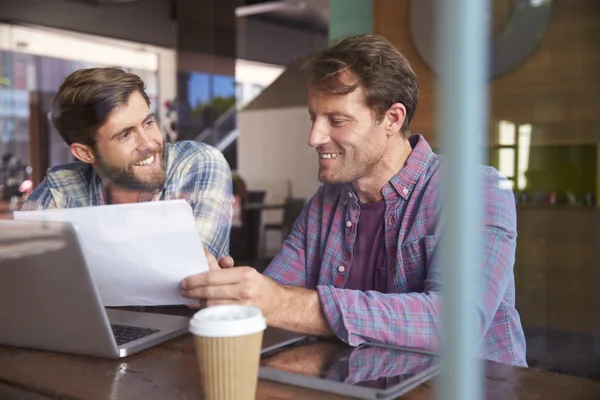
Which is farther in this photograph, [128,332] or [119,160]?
[119,160]

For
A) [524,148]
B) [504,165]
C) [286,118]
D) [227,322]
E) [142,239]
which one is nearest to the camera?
[227,322]

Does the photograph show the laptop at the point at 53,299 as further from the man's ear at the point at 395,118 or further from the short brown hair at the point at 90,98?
the man's ear at the point at 395,118

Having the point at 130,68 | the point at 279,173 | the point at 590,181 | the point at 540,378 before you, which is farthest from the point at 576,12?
the point at 540,378

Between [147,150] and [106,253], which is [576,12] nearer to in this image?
[147,150]

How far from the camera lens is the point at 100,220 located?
974mm

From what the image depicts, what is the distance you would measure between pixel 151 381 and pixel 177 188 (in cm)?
63

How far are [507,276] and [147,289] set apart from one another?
0.62 m

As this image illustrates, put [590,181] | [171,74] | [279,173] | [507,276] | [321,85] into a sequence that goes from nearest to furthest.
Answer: [507,276]
[321,85]
[171,74]
[279,173]
[590,181]

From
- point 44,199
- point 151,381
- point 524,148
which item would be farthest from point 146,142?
point 524,148

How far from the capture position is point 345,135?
1.32m

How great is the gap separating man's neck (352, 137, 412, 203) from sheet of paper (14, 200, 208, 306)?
1.75 ft

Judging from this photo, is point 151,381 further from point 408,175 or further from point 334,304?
point 408,175

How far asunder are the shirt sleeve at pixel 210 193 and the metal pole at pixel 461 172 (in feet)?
3.30

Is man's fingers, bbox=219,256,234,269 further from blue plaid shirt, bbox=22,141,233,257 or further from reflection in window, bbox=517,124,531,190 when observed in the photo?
reflection in window, bbox=517,124,531,190
